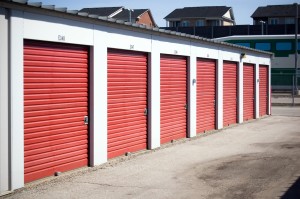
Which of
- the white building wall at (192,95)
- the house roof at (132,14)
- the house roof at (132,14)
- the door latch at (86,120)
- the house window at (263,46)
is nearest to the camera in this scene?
the door latch at (86,120)

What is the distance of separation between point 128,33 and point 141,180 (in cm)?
444

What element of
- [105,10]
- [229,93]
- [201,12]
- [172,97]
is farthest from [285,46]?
[105,10]

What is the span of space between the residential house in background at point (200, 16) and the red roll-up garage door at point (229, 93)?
5945 cm

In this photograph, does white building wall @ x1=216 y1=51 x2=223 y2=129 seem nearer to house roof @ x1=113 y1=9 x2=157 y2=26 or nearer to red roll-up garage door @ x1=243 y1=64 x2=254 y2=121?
red roll-up garage door @ x1=243 y1=64 x2=254 y2=121

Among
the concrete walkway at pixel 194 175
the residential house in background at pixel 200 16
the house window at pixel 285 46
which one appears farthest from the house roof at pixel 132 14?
the concrete walkway at pixel 194 175

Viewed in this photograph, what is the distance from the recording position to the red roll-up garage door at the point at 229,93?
19.3 m

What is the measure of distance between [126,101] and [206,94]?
6029 mm

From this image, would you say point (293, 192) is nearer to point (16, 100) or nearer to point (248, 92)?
point (16, 100)

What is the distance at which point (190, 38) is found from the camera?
1550cm

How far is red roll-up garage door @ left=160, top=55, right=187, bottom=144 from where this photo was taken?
13.9 metres

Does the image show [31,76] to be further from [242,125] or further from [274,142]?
[242,125]

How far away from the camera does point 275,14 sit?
75.4m

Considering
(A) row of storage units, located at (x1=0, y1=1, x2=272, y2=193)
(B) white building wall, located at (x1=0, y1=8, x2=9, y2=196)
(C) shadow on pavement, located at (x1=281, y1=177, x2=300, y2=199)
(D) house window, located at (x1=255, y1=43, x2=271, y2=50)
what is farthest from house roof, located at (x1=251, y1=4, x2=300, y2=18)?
(B) white building wall, located at (x1=0, y1=8, x2=9, y2=196)

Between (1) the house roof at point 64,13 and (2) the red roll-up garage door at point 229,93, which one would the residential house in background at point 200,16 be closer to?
(2) the red roll-up garage door at point 229,93
